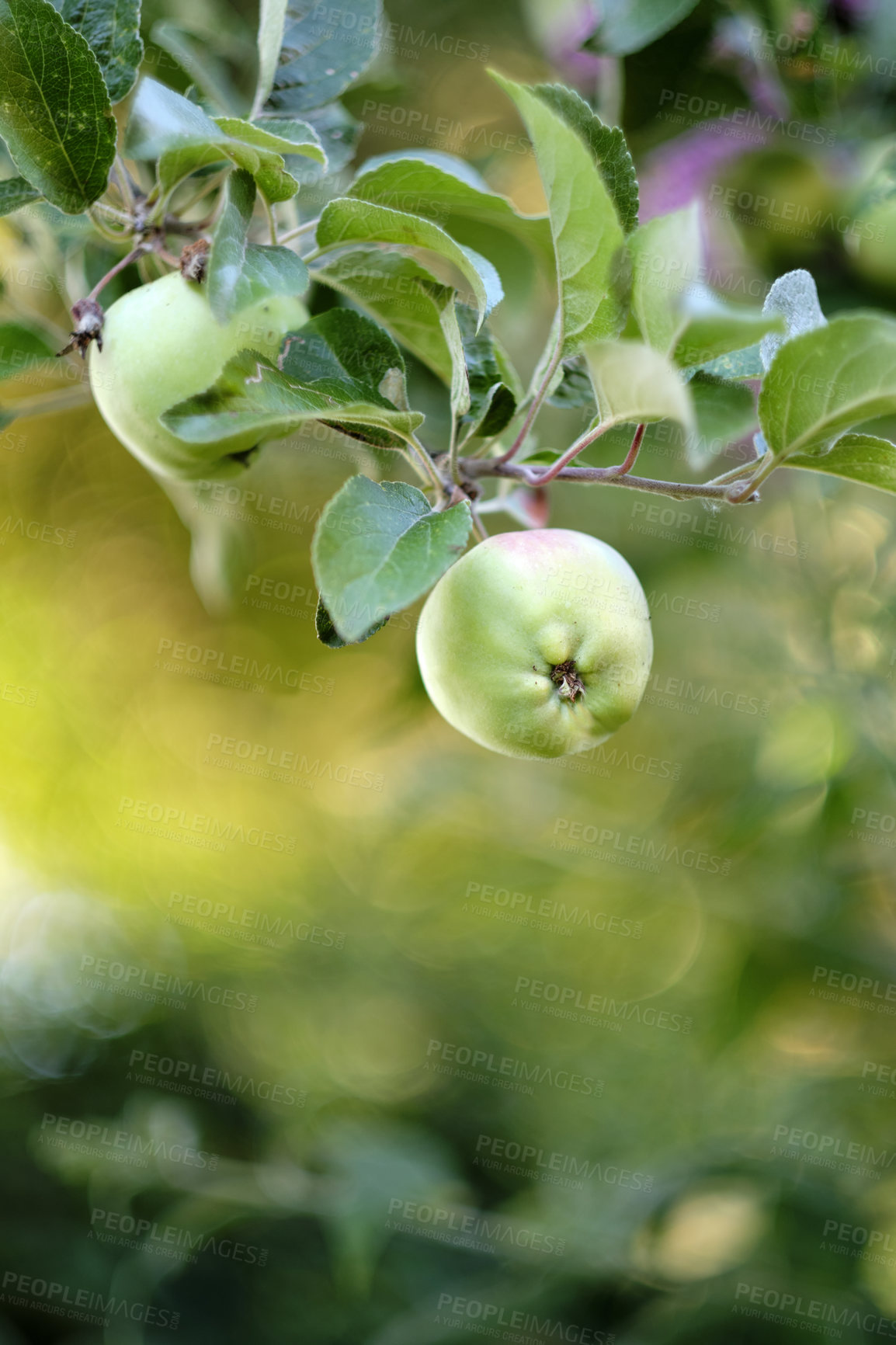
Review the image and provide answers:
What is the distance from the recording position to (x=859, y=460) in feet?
1.58

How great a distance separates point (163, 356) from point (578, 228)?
0.22 metres

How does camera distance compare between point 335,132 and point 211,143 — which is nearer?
point 211,143

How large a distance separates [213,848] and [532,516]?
1456 millimetres

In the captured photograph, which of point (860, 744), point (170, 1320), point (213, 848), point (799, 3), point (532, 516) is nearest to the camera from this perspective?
point (532, 516)

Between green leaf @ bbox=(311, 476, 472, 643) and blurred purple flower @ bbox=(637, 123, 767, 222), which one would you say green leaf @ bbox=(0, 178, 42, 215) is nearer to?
green leaf @ bbox=(311, 476, 472, 643)

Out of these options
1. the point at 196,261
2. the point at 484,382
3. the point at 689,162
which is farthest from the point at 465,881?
the point at 196,261

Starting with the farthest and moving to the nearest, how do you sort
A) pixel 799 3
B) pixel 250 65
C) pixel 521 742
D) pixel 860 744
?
pixel 860 744, pixel 250 65, pixel 799 3, pixel 521 742

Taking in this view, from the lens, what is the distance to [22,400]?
0.74m

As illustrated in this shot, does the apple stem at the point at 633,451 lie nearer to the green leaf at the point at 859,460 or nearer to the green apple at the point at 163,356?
the green leaf at the point at 859,460

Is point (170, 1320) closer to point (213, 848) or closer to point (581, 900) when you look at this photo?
point (213, 848)

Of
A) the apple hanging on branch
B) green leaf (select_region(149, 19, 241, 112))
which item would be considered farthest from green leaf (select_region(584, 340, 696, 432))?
green leaf (select_region(149, 19, 241, 112))

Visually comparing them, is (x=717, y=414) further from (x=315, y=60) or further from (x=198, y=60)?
(x=198, y=60)

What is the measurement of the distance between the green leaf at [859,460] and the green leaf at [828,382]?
0.5 inches

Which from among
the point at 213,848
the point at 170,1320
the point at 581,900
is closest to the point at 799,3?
the point at 581,900
